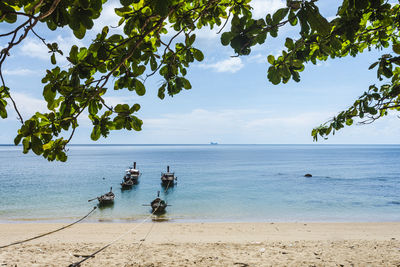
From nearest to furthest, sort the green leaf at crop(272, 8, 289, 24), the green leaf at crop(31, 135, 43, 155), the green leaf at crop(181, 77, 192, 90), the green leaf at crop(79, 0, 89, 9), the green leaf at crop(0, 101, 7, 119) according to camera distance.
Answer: the green leaf at crop(79, 0, 89, 9), the green leaf at crop(272, 8, 289, 24), the green leaf at crop(31, 135, 43, 155), the green leaf at crop(0, 101, 7, 119), the green leaf at crop(181, 77, 192, 90)

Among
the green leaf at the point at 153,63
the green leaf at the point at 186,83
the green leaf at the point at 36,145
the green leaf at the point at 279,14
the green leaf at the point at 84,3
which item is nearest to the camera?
the green leaf at the point at 84,3

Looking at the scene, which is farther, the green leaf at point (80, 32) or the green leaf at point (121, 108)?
the green leaf at point (121, 108)

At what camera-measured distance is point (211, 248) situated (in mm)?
8930

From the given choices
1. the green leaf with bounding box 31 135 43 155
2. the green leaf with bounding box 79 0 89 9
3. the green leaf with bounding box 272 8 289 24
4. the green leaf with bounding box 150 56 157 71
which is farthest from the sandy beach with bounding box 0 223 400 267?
the green leaf with bounding box 79 0 89 9

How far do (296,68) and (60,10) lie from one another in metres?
1.56

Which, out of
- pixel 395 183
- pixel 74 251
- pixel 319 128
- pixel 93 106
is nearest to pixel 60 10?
pixel 93 106

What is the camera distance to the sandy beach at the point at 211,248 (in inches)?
280

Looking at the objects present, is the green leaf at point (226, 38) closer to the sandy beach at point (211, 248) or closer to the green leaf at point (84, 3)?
the green leaf at point (84, 3)

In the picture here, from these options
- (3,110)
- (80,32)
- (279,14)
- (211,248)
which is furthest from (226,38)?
(211,248)

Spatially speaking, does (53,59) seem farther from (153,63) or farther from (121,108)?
(153,63)

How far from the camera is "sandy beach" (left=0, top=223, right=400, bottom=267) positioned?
7102 mm

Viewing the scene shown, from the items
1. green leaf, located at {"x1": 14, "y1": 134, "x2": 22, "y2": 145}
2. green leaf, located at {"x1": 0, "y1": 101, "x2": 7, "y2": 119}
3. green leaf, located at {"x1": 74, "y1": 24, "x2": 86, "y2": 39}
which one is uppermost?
green leaf, located at {"x1": 74, "y1": 24, "x2": 86, "y2": 39}

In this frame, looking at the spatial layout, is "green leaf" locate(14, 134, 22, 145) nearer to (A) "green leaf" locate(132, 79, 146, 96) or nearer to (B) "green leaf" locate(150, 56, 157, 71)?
(A) "green leaf" locate(132, 79, 146, 96)

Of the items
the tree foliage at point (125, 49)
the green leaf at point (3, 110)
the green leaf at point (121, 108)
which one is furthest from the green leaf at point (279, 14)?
the green leaf at point (3, 110)
